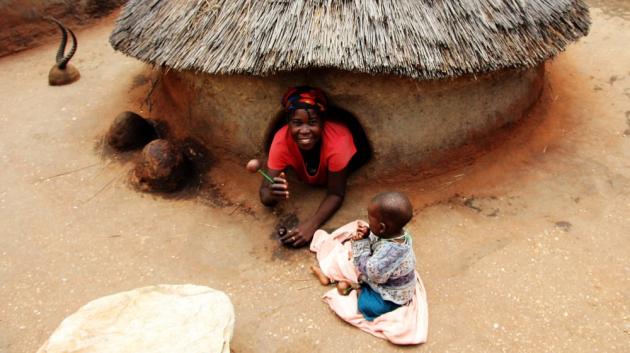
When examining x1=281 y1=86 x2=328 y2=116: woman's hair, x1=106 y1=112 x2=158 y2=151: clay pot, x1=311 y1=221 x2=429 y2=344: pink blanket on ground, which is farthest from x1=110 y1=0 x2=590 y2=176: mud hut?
→ x1=311 y1=221 x2=429 y2=344: pink blanket on ground

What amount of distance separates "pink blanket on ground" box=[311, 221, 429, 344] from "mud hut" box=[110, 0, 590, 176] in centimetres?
87

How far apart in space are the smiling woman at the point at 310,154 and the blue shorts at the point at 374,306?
0.76m

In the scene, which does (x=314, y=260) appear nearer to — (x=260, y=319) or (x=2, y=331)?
(x=260, y=319)

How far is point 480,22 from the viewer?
369cm

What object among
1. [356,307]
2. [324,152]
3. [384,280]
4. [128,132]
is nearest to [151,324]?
[356,307]

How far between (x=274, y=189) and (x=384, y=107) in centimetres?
107

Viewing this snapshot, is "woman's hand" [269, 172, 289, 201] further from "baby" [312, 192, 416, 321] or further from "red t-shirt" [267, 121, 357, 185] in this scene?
"baby" [312, 192, 416, 321]

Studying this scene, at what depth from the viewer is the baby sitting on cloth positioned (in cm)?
284

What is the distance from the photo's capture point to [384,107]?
12.8ft

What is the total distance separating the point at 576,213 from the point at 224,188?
9.13 ft

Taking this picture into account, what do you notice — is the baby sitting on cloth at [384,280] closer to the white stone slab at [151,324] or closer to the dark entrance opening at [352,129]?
the white stone slab at [151,324]

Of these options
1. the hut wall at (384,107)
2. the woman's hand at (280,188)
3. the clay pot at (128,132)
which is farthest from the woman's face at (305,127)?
the clay pot at (128,132)

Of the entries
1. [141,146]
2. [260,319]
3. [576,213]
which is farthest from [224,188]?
[576,213]

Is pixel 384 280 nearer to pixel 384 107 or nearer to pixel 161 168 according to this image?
pixel 384 107
